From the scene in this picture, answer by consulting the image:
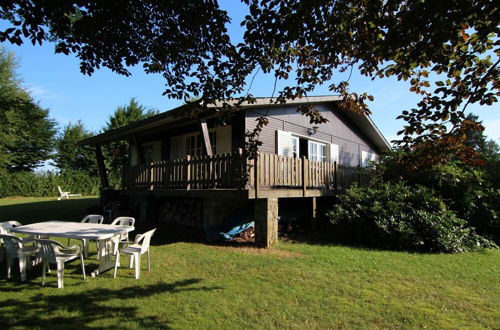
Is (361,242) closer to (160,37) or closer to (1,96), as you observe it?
(160,37)

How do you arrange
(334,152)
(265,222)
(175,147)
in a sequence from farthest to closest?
(334,152)
(175,147)
(265,222)

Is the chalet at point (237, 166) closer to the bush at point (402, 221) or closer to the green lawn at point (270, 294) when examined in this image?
the bush at point (402, 221)

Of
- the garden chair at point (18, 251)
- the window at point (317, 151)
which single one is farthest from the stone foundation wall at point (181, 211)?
the window at point (317, 151)

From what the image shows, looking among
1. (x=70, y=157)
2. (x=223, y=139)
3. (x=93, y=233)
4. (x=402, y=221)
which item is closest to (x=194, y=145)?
(x=223, y=139)

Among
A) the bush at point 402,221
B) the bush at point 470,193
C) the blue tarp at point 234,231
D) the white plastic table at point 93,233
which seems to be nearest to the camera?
the white plastic table at point 93,233

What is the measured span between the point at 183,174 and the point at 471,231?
818 centimetres

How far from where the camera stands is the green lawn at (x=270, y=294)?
3.53 meters

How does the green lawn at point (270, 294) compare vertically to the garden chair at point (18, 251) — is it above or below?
below

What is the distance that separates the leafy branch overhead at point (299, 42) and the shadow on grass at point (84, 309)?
8.92ft

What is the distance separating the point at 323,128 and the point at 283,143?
3382 millimetres

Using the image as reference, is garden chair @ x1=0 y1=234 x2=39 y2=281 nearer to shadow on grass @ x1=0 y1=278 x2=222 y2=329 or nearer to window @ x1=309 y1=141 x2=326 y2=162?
shadow on grass @ x1=0 y1=278 x2=222 y2=329

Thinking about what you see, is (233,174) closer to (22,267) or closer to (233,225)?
(233,225)

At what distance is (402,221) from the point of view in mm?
7598

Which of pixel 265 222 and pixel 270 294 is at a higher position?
pixel 265 222
